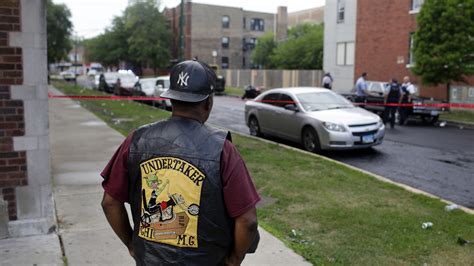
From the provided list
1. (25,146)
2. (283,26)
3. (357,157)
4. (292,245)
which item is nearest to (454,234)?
(292,245)

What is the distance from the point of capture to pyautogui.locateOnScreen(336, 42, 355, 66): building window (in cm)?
3225

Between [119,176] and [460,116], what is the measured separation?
19.7 metres

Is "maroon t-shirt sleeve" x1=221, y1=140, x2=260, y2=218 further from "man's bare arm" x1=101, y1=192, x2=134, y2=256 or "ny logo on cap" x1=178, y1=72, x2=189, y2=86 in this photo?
"man's bare arm" x1=101, y1=192, x2=134, y2=256

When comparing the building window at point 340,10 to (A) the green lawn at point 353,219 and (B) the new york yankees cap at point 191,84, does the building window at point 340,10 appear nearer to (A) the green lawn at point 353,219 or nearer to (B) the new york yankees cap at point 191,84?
(A) the green lawn at point 353,219

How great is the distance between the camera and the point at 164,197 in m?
2.26

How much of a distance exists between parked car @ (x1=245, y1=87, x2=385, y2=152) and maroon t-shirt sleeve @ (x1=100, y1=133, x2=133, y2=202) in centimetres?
835

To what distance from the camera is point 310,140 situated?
11.1 meters

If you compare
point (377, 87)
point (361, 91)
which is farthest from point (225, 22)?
point (361, 91)

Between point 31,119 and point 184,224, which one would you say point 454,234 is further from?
point 31,119

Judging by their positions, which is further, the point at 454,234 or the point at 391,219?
the point at 391,219

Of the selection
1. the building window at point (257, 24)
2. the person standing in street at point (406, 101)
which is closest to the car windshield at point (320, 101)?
the person standing in street at point (406, 101)

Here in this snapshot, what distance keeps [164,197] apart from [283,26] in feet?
219

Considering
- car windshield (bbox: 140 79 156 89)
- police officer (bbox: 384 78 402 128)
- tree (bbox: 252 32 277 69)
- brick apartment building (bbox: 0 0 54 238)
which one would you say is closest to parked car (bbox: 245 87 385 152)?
police officer (bbox: 384 78 402 128)

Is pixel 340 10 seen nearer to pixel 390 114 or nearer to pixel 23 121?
pixel 390 114
